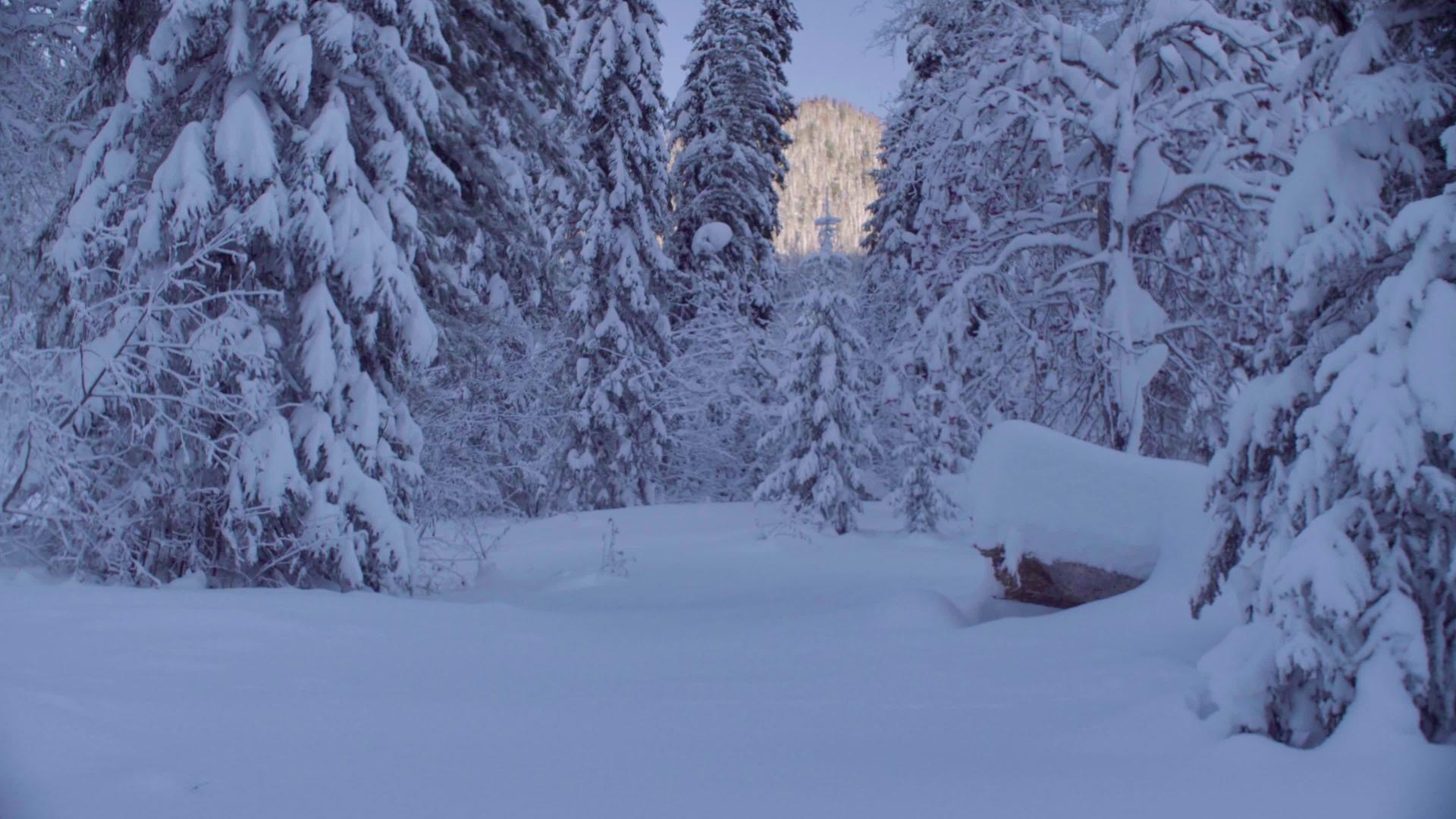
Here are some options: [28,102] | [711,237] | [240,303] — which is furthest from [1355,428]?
[711,237]

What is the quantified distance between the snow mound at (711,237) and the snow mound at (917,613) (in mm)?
16614

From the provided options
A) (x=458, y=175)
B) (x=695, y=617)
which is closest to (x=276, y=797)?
(x=695, y=617)

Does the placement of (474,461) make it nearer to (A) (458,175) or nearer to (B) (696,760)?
(A) (458,175)

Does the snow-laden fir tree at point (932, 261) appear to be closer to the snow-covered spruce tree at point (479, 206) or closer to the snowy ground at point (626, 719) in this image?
the snowy ground at point (626, 719)

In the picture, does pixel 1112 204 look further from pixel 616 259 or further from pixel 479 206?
pixel 616 259

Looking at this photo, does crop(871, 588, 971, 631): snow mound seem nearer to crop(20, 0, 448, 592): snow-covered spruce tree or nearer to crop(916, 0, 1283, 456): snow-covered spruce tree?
crop(916, 0, 1283, 456): snow-covered spruce tree

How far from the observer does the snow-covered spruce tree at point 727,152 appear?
22125 millimetres

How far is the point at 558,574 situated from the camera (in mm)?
9820

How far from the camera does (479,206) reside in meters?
10.0

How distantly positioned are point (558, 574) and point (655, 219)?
11689mm

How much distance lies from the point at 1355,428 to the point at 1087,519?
2.84 meters

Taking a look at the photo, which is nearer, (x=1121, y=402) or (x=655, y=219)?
(x=1121, y=402)

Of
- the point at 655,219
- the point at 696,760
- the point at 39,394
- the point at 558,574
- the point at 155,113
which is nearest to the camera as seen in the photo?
the point at 696,760

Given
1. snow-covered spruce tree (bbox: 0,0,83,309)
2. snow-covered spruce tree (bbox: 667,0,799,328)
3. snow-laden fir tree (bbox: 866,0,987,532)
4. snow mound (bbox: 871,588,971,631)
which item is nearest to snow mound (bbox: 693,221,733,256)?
snow-covered spruce tree (bbox: 667,0,799,328)
